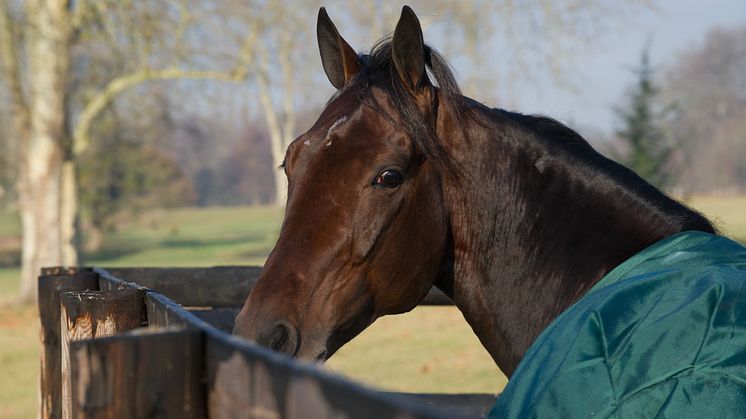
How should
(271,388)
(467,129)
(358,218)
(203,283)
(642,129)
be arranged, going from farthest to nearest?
(642,129)
(203,283)
(467,129)
(358,218)
(271,388)

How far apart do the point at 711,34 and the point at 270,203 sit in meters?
45.6

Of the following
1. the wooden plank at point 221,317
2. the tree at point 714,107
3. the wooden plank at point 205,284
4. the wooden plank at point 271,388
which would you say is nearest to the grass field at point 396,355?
the wooden plank at point 205,284

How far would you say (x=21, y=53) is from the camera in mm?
17969

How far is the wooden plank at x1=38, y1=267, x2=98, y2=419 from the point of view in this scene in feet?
11.2

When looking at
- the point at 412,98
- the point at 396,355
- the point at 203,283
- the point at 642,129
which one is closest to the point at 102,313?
the point at 412,98

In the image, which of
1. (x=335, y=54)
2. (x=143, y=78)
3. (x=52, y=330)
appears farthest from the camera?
(x=143, y=78)

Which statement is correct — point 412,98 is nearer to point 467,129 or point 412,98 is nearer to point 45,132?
point 467,129

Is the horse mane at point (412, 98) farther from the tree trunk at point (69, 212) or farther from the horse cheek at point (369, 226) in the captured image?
the tree trunk at point (69, 212)

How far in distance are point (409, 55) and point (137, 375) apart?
5.37ft

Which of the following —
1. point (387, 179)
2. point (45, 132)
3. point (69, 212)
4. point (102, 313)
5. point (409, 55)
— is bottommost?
point (102, 313)

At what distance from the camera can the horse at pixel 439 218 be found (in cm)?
252

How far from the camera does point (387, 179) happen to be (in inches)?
103

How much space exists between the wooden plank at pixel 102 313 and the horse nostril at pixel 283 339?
1.20ft

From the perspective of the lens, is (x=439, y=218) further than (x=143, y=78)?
No
